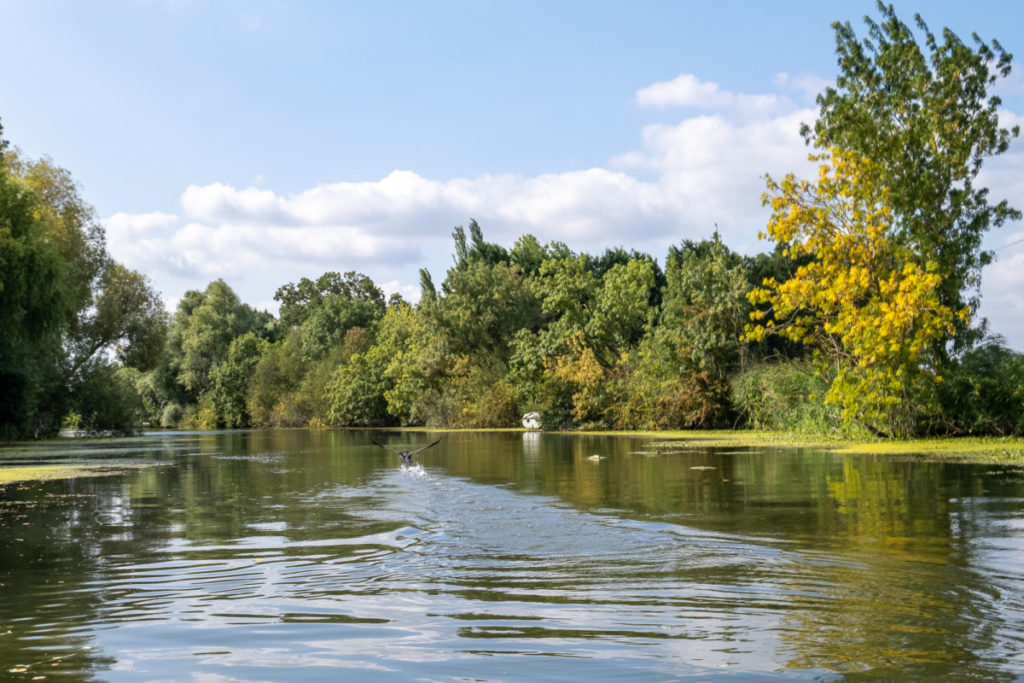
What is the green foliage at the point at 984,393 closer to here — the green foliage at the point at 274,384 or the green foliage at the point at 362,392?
the green foliage at the point at 362,392

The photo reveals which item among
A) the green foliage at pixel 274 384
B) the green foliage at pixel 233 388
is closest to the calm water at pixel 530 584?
the green foliage at pixel 274 384

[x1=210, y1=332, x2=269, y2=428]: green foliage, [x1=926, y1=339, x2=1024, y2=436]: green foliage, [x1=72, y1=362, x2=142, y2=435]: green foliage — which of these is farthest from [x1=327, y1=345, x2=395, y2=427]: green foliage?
[x1=926, y1=339, x2=1024, y2=436]: green foliage

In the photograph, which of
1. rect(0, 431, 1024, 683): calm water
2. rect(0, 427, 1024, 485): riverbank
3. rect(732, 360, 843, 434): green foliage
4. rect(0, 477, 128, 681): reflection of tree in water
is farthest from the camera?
rect(732, 360, 843, 434): green foliage

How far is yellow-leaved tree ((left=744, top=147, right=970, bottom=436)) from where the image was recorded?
26.4 metres

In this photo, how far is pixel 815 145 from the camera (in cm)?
2809

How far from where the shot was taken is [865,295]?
28000mm

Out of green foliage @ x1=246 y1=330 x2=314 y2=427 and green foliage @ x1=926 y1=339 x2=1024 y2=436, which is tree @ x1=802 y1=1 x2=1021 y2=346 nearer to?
green foliage @ x1=926 y1=339 x2=1024 y2=436

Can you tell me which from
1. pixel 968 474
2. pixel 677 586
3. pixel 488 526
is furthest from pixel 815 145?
pixel 677 586

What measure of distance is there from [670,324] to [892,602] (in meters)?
36.7

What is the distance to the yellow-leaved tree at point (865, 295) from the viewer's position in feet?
86.5

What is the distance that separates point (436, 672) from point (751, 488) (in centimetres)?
1122

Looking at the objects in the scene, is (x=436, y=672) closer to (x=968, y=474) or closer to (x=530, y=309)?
(x=968, y=474)

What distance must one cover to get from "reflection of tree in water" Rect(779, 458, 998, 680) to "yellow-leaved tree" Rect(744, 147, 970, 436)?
1525 centimetres

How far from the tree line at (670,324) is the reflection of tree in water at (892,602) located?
1639cm
